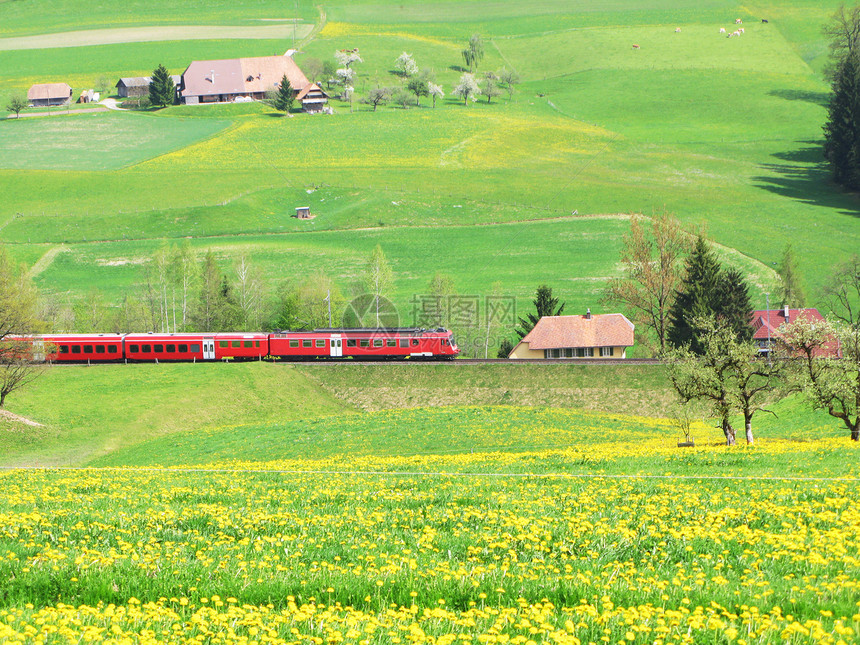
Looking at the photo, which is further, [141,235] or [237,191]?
[237,191]

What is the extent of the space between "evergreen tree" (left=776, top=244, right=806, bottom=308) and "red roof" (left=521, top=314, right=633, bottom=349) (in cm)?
2319

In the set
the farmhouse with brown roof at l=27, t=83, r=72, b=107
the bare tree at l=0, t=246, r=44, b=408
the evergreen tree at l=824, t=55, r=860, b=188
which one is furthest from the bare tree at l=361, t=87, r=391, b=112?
the bare tree at l=0, t=246, r=44, b=408

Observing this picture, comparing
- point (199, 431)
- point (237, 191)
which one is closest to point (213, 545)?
point (199, 431)

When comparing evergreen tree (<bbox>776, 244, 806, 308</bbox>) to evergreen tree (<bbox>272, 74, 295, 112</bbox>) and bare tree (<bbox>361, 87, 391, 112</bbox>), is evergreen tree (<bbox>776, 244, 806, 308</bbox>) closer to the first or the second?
bare tree (<bbox>361, 87, 391, 112</bbox>)

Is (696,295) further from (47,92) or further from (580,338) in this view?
(47,92)

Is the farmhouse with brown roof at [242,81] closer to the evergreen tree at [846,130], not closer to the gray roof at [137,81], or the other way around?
the gray roof at [137,81]

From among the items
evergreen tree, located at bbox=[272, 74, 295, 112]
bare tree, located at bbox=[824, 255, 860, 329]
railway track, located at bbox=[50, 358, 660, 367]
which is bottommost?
railway track, located at bbox=[50, 358, 660, 367]

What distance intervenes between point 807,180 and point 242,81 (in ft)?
421

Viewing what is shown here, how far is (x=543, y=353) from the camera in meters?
79.6

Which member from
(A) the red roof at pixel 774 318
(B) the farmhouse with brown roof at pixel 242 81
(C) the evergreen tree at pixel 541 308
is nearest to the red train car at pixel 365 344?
(C) the evergreen tree at pixel 541 308

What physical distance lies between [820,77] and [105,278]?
170 metres

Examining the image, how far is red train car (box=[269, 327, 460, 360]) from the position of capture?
231 ft

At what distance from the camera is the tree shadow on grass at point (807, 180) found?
12629 cm

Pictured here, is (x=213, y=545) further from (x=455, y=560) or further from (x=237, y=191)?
(x=237, y=191)
